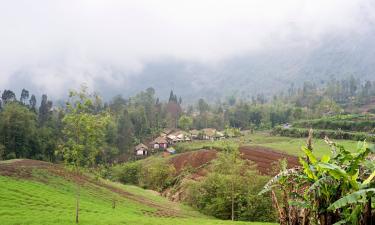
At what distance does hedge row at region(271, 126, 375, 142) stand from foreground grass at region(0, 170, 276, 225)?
75.8 m

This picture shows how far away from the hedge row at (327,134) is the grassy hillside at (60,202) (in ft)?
245

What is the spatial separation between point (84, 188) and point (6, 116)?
156 ft

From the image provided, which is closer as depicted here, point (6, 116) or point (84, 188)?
point (84, 188)

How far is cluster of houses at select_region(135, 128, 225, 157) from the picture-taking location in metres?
126

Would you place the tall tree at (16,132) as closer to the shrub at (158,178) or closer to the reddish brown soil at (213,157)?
the shrub at (158,178)

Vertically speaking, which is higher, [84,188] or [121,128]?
[121,128]

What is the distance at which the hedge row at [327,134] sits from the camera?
102200 millimetres

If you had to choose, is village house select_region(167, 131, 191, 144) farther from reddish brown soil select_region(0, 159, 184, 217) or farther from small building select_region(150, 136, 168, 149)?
reddish brown soil select_region(0, 159, 184, 217)

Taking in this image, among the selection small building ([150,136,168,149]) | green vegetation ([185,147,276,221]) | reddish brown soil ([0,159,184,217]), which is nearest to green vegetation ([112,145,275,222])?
green vegetation ([185,147,276,221])

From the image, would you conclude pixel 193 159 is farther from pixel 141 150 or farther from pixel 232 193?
pixel 141 150

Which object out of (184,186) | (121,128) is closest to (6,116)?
(184,186)

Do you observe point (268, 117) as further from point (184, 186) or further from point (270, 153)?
point (184, 186)

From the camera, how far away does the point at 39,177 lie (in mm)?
41969

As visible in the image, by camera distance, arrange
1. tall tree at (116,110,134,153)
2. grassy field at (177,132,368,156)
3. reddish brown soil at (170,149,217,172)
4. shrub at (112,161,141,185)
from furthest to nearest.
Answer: tall tree at (116,110,134,153), grassy field at (177,132,368,156), reddish brown soil at (170,149,217,172), shrub at (112,161,141,185)
